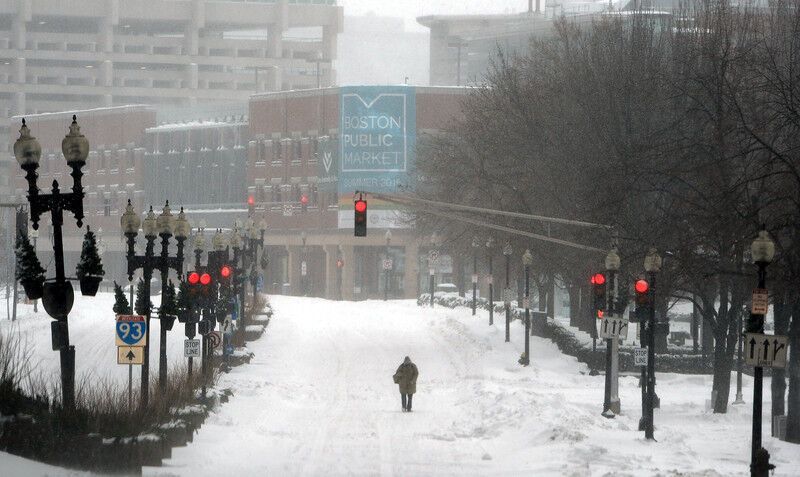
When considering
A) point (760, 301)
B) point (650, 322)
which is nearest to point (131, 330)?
point (650, 322)

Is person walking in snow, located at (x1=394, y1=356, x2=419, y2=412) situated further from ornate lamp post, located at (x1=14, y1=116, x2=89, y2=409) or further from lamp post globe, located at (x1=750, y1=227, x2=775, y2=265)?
ornate lamp post, located at (x1=14, y1=116, x2=89, y2=409)

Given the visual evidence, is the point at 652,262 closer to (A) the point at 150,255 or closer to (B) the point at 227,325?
(A) the point at 150,255

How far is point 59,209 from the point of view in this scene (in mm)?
23891

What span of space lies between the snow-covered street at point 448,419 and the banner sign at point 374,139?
42827mm

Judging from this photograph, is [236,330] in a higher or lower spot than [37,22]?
lower

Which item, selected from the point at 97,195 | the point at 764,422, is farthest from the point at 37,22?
the point at 764,422

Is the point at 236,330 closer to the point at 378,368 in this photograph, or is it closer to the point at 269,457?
the point at 378,368

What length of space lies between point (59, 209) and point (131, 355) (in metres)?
8.79

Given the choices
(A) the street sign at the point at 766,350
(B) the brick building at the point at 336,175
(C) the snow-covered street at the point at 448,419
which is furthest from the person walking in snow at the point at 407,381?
(B) the brick building at the point at 336,175

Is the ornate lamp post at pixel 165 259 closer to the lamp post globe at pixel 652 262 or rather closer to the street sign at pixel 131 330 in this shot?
the street sign at pixel 131 330

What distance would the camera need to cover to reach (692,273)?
1420 inches

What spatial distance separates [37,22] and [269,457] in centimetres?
15052

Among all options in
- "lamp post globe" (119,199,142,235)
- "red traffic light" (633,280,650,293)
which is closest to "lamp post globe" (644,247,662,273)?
"red traffic light" (633,280,650,293)

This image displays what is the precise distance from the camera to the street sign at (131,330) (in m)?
31.8
